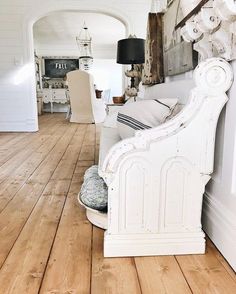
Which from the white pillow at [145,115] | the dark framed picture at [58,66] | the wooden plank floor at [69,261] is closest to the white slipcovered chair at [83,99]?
the wooden plank floor at [69,261]

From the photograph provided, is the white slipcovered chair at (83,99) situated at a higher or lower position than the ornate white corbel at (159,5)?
lower

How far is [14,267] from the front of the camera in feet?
3.96

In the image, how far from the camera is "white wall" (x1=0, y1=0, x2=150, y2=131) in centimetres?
516

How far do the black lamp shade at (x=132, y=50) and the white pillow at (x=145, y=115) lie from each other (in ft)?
6.86

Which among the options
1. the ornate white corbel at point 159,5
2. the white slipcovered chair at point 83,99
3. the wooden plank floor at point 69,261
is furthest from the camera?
the white slipcovered chair at point 83,99

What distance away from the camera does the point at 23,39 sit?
5246 mm

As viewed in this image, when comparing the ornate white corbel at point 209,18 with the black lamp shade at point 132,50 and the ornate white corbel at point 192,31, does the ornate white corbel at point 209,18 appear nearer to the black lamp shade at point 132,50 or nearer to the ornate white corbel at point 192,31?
the ornate white corbel at point 192,31

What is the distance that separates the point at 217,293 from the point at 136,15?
5207 millimetres

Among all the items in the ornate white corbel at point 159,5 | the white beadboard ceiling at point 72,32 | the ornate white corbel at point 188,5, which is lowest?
the ornate white corbel at point 188,5

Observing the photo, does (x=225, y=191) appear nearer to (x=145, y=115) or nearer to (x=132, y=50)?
(x=145, y=115)

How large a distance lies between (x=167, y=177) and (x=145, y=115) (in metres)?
0.37

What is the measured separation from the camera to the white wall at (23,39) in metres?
5.16

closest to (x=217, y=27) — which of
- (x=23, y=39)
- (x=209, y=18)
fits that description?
(x=209, y=18)

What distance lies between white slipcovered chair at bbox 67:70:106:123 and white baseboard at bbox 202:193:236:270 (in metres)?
5.23
